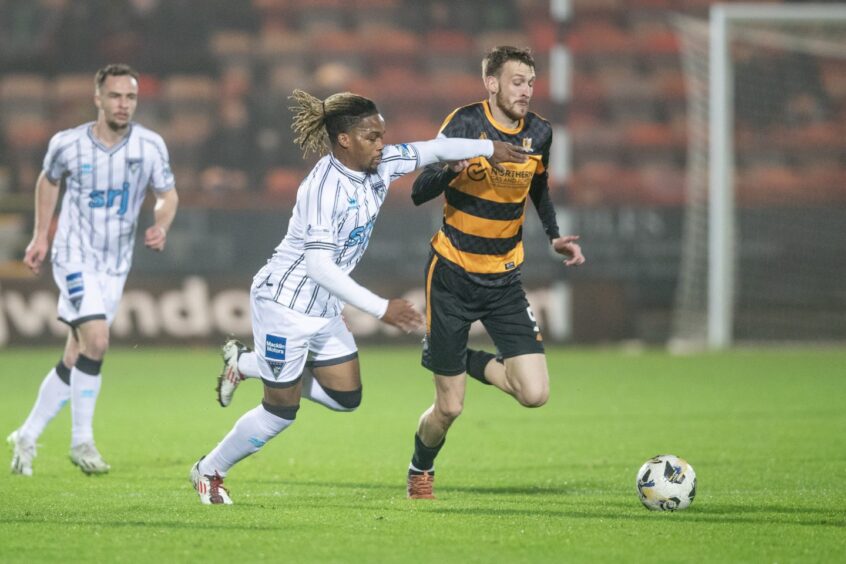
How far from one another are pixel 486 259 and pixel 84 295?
2356mm

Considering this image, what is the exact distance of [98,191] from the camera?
7.53m

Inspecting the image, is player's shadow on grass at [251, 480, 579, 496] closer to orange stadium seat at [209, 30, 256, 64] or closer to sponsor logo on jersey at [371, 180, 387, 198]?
sponsor logo on jersey at [371, 180, 387, 198]

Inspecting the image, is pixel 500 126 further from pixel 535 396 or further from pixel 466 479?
pixel 466 479

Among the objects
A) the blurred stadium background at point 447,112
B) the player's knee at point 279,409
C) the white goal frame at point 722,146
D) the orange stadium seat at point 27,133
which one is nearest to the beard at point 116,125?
the player's knee at point 279,409

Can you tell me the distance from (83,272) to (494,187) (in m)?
2.49

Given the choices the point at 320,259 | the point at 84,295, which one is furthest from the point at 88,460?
the point at 320,259

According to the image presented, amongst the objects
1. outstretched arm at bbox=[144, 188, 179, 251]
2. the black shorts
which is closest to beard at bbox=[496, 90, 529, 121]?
the black shorts

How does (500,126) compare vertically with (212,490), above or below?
above

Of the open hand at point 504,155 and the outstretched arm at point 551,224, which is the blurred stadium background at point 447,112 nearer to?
the outstretched arm at point 551,224

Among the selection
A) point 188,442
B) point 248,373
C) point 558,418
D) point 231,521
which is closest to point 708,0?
point 558,418

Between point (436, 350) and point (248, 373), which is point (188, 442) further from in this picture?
point (436, 350)

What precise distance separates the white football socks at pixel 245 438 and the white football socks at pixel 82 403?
4.96ft

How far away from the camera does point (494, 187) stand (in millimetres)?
6309

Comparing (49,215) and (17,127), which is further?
(17,127)
